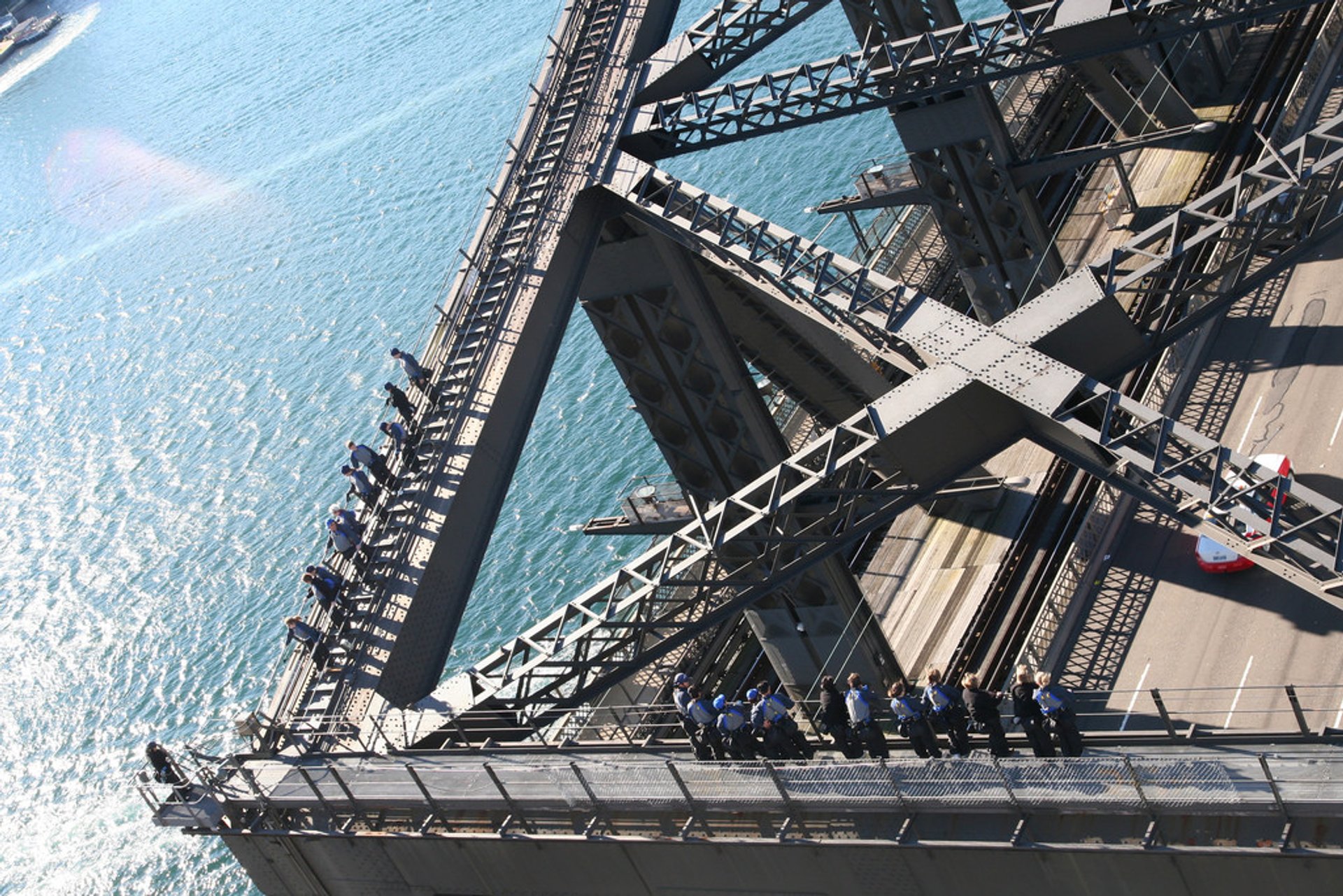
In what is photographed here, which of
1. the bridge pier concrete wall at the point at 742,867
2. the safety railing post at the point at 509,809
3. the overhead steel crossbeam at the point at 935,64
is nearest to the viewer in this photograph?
the bridge pier concrete wall at the point at 742,867

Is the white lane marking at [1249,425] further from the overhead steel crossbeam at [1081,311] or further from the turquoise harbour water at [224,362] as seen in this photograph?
the turquoise harbour water at [224,362]

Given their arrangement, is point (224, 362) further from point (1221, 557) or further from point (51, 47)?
point (51, 47)

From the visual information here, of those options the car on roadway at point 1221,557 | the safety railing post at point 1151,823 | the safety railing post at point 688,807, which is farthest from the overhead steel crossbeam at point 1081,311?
the safety railing post at point 688,807

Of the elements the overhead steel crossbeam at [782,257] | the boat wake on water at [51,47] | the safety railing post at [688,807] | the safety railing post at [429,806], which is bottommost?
the safety railing post at [688,807]

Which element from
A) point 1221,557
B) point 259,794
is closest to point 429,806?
point 259,794

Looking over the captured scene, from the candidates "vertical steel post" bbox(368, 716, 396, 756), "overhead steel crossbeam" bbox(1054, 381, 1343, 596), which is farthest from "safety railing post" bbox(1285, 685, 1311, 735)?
"vertical steel post" bbox(368, 716, 396, 756)

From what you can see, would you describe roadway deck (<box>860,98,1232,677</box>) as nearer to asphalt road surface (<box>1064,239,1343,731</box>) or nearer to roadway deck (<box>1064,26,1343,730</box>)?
roadway deck (<box>1064,26,1343,730</box>)

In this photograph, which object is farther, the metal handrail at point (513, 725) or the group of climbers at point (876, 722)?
the metal handrail at point (513, 725)

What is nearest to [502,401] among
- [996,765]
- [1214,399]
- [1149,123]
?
[996,765]
